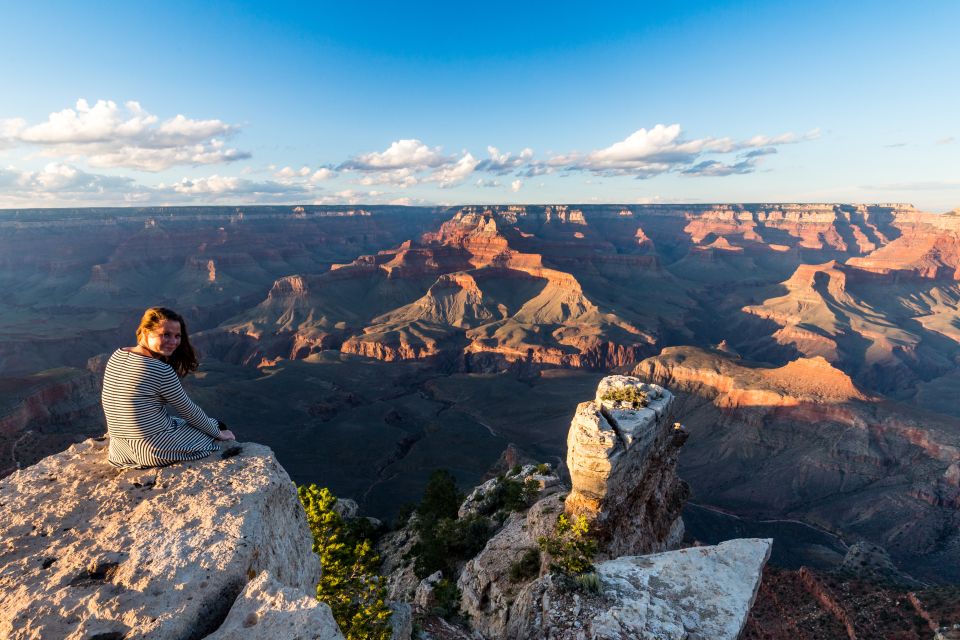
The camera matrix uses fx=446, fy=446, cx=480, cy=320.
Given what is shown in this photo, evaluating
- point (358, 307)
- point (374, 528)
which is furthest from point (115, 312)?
point (374, 528)

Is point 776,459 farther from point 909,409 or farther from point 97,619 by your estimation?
point 97,619

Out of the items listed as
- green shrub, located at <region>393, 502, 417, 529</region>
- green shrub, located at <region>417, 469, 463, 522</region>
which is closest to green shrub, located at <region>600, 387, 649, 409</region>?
green shrub, located at <region>417, 469, 463, 522</region>

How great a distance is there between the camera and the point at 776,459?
203 feet

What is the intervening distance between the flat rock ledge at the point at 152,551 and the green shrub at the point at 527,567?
15.7 m

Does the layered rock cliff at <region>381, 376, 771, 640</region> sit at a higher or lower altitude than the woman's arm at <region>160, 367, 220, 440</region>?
lower

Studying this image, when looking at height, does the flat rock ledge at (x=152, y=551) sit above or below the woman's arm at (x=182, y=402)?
below

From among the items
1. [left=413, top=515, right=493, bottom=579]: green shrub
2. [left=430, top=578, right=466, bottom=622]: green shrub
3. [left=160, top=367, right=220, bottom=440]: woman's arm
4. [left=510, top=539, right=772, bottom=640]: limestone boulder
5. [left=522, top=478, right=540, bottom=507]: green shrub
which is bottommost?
[left=413, top=515, right=493, bottom=579]: green shrub

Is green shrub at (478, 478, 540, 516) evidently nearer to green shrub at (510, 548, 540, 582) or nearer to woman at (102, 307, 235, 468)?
green shrub at (510, 548, 540, 582)

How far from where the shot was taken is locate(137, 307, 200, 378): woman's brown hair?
7148mm

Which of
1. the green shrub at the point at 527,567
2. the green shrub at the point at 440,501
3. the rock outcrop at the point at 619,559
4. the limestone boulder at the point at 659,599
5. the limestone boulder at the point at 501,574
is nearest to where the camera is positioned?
the limestone boulder at the point at 659,599

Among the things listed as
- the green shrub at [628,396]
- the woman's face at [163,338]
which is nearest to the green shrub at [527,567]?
the green shrub at [628,396]

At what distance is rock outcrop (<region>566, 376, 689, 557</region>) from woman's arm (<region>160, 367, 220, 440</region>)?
1366cm

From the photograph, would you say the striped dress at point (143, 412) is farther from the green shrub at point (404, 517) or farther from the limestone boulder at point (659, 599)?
the green shrub at point (404, 517)

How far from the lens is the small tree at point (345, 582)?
9672mm
